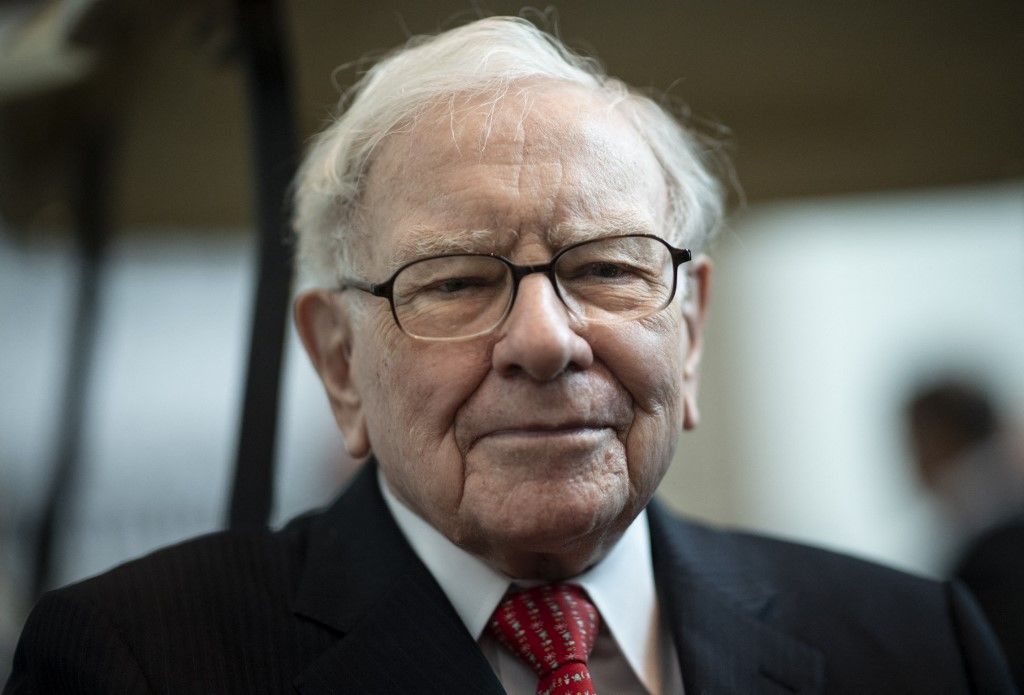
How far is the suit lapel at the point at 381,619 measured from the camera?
1.45 metres

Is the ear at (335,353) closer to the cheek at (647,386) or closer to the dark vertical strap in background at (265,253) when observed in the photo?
the dark vertical strap in background at (265,253)

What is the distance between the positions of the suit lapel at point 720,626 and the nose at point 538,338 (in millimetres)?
507

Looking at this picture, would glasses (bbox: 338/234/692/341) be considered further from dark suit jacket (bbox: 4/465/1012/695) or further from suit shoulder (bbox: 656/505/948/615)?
suit shoulder (bbox: 656/505/948/615)

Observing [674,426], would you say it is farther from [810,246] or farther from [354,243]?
[810,246]

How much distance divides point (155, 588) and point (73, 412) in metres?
1.12

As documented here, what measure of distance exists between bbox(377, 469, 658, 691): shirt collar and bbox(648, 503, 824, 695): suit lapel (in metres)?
0.05

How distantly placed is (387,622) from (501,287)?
54cm

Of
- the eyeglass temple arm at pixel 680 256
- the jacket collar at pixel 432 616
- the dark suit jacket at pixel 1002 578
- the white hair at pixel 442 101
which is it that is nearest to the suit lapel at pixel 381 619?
the jacket collar at pixel 432 616

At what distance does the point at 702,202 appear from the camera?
1843 millimetres

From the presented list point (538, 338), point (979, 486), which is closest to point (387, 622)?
point (538, 338)

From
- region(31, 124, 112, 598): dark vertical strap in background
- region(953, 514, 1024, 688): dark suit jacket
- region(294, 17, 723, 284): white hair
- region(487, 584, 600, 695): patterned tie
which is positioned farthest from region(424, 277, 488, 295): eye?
region(953, 514, 1024, 688): dark suit jacket

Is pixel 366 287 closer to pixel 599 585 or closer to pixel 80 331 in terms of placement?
pixel 599 585

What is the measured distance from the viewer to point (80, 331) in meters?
Answer: 2.54

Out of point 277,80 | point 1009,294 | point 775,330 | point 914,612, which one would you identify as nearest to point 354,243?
point 277,80
